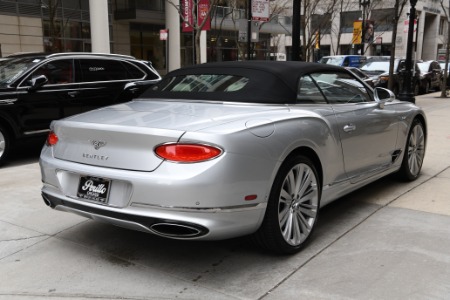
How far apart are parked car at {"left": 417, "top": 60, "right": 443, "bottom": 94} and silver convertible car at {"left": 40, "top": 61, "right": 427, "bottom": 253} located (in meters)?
19.0

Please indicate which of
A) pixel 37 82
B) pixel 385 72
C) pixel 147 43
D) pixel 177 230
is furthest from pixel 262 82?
pixel 147 43

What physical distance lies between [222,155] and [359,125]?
2.00 metres

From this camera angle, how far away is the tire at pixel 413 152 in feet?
19.0

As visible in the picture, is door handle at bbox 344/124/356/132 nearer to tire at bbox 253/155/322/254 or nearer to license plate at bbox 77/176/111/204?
tire at bbox 253/155/322/254

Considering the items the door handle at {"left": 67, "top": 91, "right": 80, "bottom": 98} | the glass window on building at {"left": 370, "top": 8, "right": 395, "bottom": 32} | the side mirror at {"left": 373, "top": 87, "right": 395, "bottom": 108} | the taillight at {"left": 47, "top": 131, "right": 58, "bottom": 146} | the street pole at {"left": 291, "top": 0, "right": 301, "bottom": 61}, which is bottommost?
the taillight at {"left": 47, "top": 131, "right": 58, "bottom": 146}

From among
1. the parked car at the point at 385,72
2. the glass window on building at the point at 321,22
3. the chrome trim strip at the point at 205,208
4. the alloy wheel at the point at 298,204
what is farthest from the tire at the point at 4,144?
the glass window on building at the point at 321,22

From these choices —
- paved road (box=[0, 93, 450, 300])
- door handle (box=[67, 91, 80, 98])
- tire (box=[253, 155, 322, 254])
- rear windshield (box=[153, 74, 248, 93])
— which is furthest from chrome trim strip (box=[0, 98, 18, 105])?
tire (box=[253, 155, 322, 254])

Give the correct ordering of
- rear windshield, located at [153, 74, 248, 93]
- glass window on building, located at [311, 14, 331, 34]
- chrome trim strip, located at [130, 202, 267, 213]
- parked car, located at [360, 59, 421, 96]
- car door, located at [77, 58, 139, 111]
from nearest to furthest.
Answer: chrome trim strip, located at [130, 202, 267, 213], rear windshield, located at [153, 74, 248, 93], car door, located at [77, 58, 139, 111], parked car, located at [360, 59, 421, 96], glass window on building, located at [311, 14, 331, 34]

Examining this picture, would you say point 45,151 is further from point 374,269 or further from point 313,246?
point 374,269

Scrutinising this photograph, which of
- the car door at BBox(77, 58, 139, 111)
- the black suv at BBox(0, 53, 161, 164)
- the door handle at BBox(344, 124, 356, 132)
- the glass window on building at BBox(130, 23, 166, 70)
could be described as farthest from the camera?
the glass window on building at BBox(130, 23, 166, 70)

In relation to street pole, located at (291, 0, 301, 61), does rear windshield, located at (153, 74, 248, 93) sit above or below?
below

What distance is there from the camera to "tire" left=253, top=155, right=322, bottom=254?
350cm

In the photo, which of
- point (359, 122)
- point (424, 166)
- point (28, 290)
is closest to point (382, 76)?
point (424, 166)

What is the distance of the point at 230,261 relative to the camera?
12.1ft
